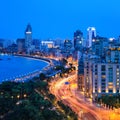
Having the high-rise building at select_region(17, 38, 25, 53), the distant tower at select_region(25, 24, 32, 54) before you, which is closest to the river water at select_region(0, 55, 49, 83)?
the distant tower at select_region(25, 24, 32, 54)

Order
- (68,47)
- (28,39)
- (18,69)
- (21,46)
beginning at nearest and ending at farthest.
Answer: (18,69)
(68,47)
(21,46)
(28,39)

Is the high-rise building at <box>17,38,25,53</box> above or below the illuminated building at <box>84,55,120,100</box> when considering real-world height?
above

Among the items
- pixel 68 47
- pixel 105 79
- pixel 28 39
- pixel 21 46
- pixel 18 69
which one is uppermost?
pixel 28 39

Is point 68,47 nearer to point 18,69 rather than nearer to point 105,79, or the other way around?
point 18,69

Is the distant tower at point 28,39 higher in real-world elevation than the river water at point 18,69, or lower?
higher

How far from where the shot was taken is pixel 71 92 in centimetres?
1538

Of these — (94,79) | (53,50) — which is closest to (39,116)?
(94,79)

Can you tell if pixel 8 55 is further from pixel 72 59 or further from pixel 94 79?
pixel 94 79

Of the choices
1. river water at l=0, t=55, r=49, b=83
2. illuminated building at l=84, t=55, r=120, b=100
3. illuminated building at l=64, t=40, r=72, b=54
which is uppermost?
illuminated building at l=64, t=40, r=72, b=54

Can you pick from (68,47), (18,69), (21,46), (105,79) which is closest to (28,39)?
(21,46)

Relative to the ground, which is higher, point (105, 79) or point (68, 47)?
point (68, 47)

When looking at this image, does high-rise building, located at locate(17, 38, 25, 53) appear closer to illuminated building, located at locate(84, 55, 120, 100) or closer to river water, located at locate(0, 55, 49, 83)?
river water, located at locate(0, 55, 49, 83)

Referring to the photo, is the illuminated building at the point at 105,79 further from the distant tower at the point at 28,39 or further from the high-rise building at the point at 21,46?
the high-rise building at the point at 21,46

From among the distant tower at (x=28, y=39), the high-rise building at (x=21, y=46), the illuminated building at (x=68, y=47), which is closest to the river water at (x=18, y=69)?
the illuminated building at (x=68, y=47)
